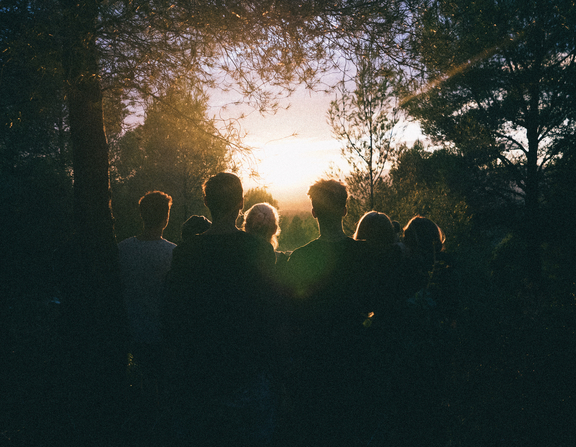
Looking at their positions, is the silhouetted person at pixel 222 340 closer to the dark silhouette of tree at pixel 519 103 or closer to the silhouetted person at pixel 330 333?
the silhouetted person at pixel 330 333

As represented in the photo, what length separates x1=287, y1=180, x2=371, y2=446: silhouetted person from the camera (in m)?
2.00

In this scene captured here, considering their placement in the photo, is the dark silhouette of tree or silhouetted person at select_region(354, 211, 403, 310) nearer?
silhouetted person at select_region(354, 211, 403, 310)

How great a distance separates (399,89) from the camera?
4.55 meters

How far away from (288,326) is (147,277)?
1.46 m

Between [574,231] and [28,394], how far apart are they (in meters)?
18.1

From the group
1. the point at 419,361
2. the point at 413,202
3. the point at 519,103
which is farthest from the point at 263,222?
the point at 519,103

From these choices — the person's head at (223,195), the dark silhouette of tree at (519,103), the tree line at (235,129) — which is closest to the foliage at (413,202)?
the tree line at (235,129)

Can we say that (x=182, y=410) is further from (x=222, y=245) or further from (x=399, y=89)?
(x=399, y=89)

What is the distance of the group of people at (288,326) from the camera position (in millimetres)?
1678

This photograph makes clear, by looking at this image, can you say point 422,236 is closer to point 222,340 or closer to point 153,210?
point 222,340

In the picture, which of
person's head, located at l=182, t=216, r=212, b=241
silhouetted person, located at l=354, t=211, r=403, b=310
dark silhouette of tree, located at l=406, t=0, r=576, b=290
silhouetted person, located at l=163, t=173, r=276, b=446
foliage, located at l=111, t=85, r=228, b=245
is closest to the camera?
silhouetted person, located at l=163, t=173, r=276, b=446

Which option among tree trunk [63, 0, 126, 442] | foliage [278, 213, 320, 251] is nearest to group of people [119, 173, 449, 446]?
tree trunk [63, 0, 126, 442]

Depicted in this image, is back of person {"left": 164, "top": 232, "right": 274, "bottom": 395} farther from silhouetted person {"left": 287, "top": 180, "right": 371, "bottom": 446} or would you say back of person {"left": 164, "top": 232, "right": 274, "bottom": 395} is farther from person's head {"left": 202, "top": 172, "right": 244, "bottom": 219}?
silhouetted person {"left": 287, "top": 180, "right": 371, "bottom": 446}

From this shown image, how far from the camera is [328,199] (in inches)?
85.2
